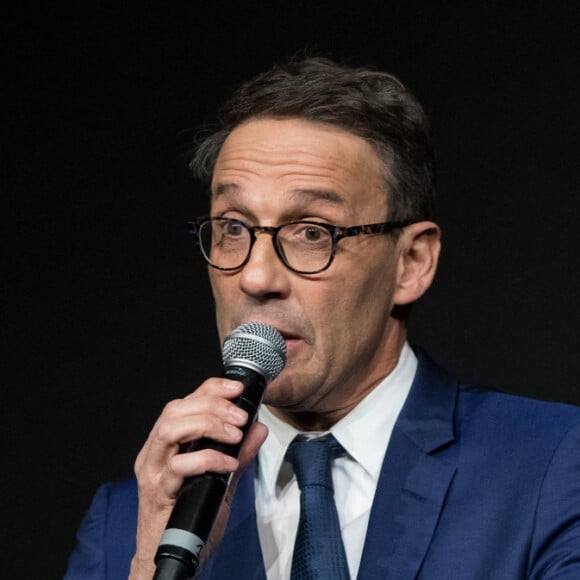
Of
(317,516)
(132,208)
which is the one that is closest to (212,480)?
(317,516)

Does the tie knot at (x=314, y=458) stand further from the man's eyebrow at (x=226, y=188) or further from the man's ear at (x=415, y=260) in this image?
the man's eyebrow at (x=226, y=188)

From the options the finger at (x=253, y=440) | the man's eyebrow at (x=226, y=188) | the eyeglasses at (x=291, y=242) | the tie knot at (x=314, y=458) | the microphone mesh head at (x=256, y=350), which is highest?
the man's eyebrow at (x=226, y=188)

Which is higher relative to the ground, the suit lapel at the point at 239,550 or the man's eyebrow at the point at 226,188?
the man's eyebrow at the point at 226,188

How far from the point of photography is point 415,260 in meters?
2.38

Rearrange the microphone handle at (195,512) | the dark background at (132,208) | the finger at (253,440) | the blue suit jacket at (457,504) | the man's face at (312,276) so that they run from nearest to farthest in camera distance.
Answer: the microphone handle at (195,512), the finger at (253,440), the blue suit jacket at (457,504), the man's face at (312,276), the dark background at (132,208)

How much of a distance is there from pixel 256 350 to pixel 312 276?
0.45 m

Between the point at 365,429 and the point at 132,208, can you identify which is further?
the point at 132,208

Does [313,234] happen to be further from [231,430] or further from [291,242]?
[231,430]

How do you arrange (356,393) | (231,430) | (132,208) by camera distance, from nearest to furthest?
(231,430)
(356,393)
(132,208)

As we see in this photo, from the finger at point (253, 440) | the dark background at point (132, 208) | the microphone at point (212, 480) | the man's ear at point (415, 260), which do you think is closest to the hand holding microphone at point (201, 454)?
the microphone at point (212, 480)

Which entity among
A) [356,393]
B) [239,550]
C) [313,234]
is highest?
[313,234]

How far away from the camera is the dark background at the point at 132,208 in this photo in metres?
3.06

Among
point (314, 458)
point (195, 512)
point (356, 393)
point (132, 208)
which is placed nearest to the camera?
point (195, 512)

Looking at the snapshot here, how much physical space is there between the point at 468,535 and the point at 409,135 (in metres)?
0.85
